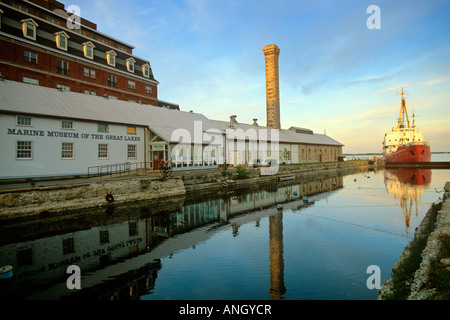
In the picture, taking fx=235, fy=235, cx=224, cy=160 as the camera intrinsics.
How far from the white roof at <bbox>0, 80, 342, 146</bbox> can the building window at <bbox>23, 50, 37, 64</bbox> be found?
1074 centimetres

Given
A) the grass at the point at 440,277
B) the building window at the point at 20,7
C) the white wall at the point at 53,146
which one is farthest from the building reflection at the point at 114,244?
the building window at the point at 20,7

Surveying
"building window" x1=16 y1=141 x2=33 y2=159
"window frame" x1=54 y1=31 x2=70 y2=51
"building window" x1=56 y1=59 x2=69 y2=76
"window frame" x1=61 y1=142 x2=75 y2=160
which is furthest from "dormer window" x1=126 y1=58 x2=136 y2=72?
"building window" x1=16 y1=141 x2=33 y2=159

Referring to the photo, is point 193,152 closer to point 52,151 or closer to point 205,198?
point 205,198

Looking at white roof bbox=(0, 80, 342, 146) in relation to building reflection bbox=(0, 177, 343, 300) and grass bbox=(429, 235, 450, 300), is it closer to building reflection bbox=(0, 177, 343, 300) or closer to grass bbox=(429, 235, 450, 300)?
building reflection bbox=(0, 177, 343, 300)

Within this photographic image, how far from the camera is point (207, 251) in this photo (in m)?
10.3

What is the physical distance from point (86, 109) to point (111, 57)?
19.5 metres

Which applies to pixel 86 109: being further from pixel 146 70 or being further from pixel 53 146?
pixel 146 70

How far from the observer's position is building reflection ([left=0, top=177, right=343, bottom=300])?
24.3 feet

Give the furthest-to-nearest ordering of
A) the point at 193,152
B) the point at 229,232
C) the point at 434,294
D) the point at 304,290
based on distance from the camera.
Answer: the point at 193,152, the point at 229,232, the point at 304,290, the point at 434,294

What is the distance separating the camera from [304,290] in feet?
22.9

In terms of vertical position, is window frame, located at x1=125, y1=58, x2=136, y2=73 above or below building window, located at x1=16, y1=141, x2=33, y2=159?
above

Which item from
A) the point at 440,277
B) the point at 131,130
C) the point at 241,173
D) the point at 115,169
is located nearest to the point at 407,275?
the point at 440,277

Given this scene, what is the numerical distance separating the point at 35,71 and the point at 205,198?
26365mm
